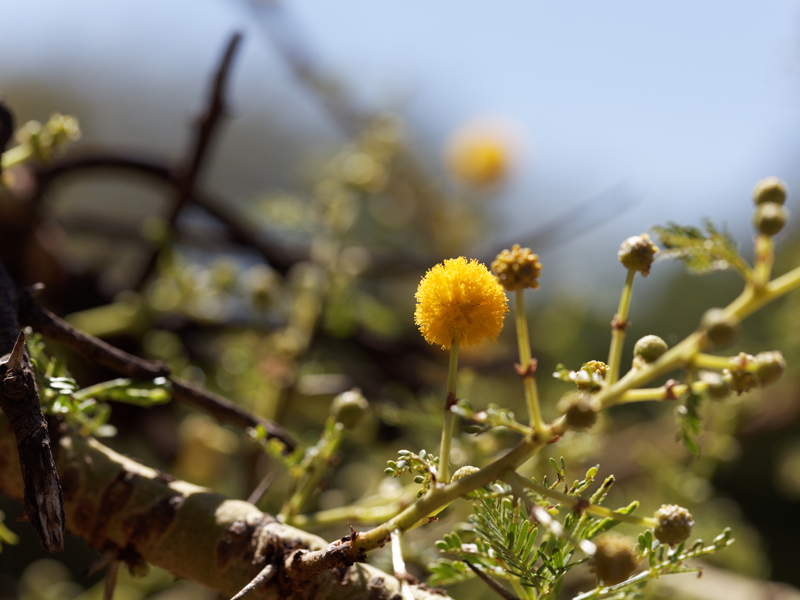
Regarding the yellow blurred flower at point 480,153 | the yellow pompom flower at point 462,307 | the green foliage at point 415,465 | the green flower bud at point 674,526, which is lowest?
the green flower bud at point 674,526

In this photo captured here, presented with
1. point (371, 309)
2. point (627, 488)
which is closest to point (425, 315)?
point (371, 309)

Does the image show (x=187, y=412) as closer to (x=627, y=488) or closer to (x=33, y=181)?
(x=33, y=181)

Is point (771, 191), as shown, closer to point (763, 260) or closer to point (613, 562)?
point (763, 260)

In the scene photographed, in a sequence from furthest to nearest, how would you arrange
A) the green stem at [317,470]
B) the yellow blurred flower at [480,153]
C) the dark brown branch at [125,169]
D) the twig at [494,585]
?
the yellow blurred flower at [480,153] < the dark brown branch at [125,169] < the green stem at [317,470] < the twig at [494,585]

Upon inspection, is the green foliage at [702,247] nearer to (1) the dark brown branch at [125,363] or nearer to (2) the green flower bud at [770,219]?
(2) the green flower bud at [770,219]

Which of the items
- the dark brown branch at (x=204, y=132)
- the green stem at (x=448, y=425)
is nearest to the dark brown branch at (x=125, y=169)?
the dark brown branch at (x=204, y=132)

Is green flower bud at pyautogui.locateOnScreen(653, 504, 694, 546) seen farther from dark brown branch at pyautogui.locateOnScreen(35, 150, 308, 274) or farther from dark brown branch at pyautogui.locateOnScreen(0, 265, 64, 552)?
dark brown branch at pyautogui.locateOnScreen(35, 150, 308, 274)
